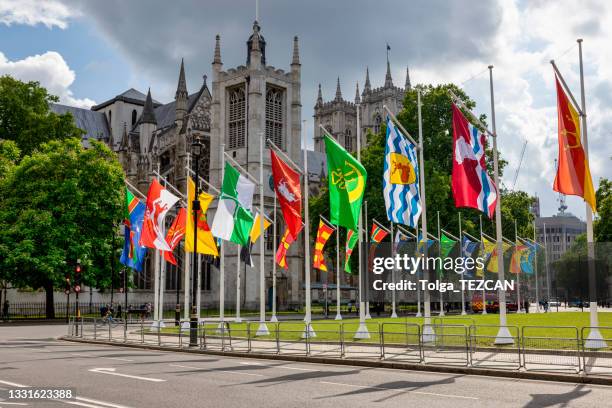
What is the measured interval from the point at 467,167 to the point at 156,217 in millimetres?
14336

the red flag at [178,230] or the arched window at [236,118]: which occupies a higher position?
the arched window at [236,118]

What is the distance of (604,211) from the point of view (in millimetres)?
59844

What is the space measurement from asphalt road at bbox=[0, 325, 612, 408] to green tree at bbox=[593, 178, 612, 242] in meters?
49.8

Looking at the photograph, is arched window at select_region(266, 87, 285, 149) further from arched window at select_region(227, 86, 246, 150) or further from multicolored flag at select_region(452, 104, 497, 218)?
multicolored flag at select_region(452, 104, 497, 218)

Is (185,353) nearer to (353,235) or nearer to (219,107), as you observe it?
(353,235)

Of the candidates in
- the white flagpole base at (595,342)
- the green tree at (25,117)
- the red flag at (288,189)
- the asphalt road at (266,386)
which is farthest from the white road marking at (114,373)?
the green tree at (25,117)

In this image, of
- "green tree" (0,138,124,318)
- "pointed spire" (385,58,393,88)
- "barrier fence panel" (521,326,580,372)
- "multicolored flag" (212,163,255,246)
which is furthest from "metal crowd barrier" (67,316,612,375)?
"pointed spire" (385,58,393,88)

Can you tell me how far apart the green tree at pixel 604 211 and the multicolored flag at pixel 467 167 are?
43295 mm

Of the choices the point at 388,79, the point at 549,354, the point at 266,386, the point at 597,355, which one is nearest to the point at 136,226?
the point at 266,386

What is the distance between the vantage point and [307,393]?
11.9m

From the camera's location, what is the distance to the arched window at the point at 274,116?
72000 mm

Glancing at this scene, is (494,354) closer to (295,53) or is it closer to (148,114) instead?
(295,53)

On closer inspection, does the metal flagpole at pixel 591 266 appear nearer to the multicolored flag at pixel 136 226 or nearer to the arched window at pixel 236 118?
the multicolored flag at pixel 136 226

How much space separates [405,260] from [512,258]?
438 inches
